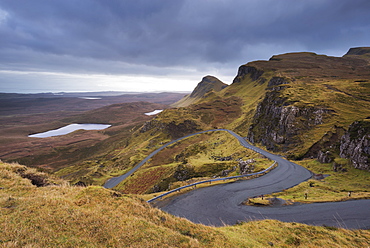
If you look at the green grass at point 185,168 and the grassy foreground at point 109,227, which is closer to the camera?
the grassy foreground at point 109,227

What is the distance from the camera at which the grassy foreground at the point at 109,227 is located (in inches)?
403

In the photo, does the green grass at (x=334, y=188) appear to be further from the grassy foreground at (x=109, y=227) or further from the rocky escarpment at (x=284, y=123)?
the rocky escarpment at (x=284, y=123)

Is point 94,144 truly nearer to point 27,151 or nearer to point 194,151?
point 27,151

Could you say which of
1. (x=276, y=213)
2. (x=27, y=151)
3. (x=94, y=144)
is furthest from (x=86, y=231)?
(x=27, y=151)

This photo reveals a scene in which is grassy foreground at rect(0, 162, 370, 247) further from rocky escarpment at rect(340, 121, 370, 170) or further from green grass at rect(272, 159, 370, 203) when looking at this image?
rocky escarpment at rect(340, 121, 370, 170)

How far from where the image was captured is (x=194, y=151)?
79.3 metres

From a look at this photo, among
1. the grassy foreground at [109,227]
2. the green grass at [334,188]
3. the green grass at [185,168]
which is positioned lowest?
the green grass at [185,168]

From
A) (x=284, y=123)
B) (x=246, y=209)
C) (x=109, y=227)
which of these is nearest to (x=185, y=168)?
(x=246, y=209)

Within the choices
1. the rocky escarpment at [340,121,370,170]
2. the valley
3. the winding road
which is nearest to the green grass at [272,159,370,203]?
the valley

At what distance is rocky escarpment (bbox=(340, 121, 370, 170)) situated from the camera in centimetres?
3345

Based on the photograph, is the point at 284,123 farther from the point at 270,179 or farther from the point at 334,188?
the point at 334,188

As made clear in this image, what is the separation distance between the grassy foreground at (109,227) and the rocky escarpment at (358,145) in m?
24.2

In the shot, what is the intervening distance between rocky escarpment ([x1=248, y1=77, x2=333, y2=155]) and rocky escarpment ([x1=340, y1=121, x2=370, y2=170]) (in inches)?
565

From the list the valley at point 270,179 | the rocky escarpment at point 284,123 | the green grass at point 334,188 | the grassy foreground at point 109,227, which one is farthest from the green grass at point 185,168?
the grassy foreground at point 109,227
